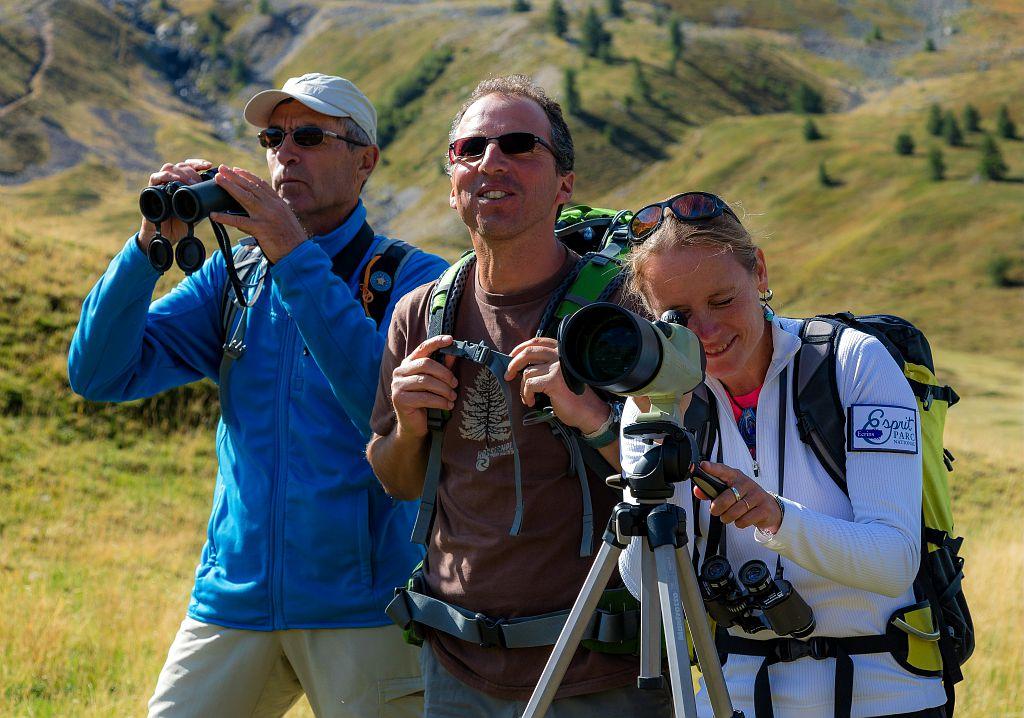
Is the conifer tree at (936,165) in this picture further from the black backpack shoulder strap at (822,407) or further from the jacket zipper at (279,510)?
the black backpack shoulder strap at (822,407)

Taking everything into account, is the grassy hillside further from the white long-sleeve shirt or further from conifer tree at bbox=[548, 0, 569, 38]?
conifer tree at bbox=[548, 0, 569, 38]

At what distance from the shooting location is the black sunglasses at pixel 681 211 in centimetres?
268

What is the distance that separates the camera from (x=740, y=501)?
232 centimetres

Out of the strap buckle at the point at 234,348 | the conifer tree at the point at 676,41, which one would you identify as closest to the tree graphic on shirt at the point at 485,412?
the strap buckle at the point at 234,348

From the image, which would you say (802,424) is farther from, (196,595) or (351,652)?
(196,595)

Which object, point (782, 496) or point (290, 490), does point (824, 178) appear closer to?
point (290, 490)

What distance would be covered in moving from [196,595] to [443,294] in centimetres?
135

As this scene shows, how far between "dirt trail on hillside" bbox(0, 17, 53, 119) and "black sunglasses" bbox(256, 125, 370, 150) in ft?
468

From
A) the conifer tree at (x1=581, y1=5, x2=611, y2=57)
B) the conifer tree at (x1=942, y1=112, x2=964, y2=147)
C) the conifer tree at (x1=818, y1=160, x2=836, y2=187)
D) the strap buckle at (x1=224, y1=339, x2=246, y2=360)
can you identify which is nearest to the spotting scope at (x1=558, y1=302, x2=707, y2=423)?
the strap buckle at (x1=224, y1=339, x2=246, y2=360)

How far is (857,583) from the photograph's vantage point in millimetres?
2436

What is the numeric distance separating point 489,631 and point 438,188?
12161 centimetres

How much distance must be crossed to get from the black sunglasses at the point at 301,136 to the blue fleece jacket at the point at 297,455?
0.51 meters

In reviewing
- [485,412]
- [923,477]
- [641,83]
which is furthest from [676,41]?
[923,477]

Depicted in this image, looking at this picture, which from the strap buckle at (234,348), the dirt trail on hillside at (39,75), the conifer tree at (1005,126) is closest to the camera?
the strap buckle at (234,348)
